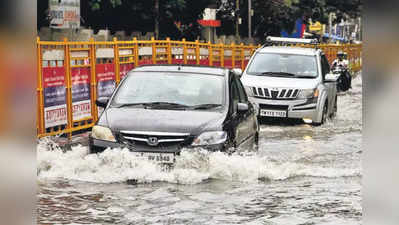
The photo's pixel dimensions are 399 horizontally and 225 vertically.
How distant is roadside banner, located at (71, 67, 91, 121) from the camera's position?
14.0m

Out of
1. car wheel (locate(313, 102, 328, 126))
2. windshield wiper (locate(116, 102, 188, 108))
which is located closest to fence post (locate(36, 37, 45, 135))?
windshield wiper (locate(116, 102, 188, 108))

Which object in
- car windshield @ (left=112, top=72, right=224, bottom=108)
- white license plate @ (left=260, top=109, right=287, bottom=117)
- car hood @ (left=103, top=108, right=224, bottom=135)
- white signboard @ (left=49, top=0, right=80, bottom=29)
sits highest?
white signboard @ (left=49, top=0, right=80, bottom=29)

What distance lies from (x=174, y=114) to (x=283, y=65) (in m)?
9.49

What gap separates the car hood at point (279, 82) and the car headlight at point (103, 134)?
8546 millimetres

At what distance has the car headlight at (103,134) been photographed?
894 centimetres

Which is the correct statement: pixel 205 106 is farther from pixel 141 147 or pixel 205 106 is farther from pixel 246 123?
pixel 141 147

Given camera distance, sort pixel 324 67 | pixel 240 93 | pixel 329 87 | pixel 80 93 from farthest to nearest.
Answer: pixel 324 67 → pixel 329 87 → pixel 80 93 → pixel 240 93

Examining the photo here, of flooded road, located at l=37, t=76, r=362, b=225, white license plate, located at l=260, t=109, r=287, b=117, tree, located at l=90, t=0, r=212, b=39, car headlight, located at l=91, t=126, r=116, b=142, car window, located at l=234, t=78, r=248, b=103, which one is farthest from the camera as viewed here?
tree, located at l=90, t=0, r=212, b=39

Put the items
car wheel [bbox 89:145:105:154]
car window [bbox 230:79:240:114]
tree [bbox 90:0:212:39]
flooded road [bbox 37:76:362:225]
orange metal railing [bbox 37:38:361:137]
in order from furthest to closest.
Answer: tree [bbox 90:0:212:39]
orange metal railing [bbox 37:38:361:137]
car window [bbox 230:79:240:114]
car wheel [bbox 89:145:105:154]
flooded road [bbox 37:76:362:225]

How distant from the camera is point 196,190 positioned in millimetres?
8422

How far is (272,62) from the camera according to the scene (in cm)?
1850

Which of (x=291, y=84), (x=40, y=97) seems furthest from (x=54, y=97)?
(x=291, y=84)

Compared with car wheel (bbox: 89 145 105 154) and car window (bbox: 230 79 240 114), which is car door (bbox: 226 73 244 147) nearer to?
car window (bbox: 230 79 240 114)

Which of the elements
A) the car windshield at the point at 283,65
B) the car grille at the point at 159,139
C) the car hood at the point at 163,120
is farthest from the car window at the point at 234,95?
the car windshield at the point at 283,65
